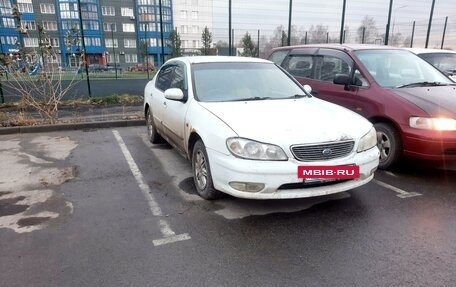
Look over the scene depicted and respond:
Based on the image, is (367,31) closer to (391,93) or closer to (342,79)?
(342,79)

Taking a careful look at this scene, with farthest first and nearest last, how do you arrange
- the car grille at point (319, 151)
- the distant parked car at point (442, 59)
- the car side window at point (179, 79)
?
the distant parked car at point (442, 59) < the car side window at point (179, 79) < the car grille at point (319, 151)

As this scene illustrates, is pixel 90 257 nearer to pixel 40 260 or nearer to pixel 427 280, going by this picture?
pixel 40 260

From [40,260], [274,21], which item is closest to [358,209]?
[40,260]

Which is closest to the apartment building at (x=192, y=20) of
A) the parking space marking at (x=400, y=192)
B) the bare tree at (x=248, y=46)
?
the bare tree at (x=248, y=46)

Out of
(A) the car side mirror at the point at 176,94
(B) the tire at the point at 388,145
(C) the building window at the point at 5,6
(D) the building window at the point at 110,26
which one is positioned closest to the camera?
(A) the car side mirror at the point at 176,94

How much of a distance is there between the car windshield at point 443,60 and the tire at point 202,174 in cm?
690

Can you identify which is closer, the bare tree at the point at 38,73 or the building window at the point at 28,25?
the bare tree at the point at 38,73

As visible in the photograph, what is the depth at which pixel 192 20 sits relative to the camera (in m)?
14.0

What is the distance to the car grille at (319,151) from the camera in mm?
3344

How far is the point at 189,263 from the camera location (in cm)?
285

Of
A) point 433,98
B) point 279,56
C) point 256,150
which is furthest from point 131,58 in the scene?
point 256,150

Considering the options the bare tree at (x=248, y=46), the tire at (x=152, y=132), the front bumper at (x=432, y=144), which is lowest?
the tire at (x=152, y=132)

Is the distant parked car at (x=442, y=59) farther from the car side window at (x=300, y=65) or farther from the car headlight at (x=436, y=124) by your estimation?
the car headlight at (x=436, y=124)

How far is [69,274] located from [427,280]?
2759 mm
